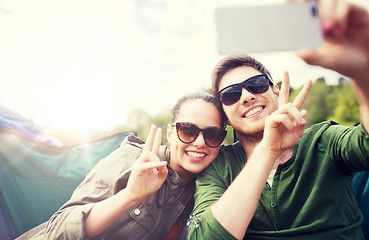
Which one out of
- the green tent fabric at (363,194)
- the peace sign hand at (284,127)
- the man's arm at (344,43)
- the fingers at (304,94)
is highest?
the man's arm at (344,43)

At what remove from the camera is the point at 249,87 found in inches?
59.1

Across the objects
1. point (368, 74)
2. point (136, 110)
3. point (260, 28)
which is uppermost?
point (260, 28)

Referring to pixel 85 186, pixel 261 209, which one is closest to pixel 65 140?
pixel 85 186

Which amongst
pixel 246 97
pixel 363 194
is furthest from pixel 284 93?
pixel 363 194

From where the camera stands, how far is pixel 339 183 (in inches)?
50.6

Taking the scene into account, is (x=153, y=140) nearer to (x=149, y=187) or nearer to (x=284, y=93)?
(x=149, y=187)

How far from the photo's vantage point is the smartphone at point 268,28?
72 cm

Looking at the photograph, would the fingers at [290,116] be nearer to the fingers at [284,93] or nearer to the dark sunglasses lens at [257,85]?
the fingers at [284,93]

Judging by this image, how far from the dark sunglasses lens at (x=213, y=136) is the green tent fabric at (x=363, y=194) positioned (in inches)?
39.6

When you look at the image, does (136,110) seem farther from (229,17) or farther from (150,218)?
(229,17)

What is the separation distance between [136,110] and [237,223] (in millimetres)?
10099

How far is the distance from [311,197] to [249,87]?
666 mm

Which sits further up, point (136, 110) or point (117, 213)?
point (117, 213)

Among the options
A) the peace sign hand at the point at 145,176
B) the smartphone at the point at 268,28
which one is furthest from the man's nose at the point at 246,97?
the smartphone at the point at 268,28
